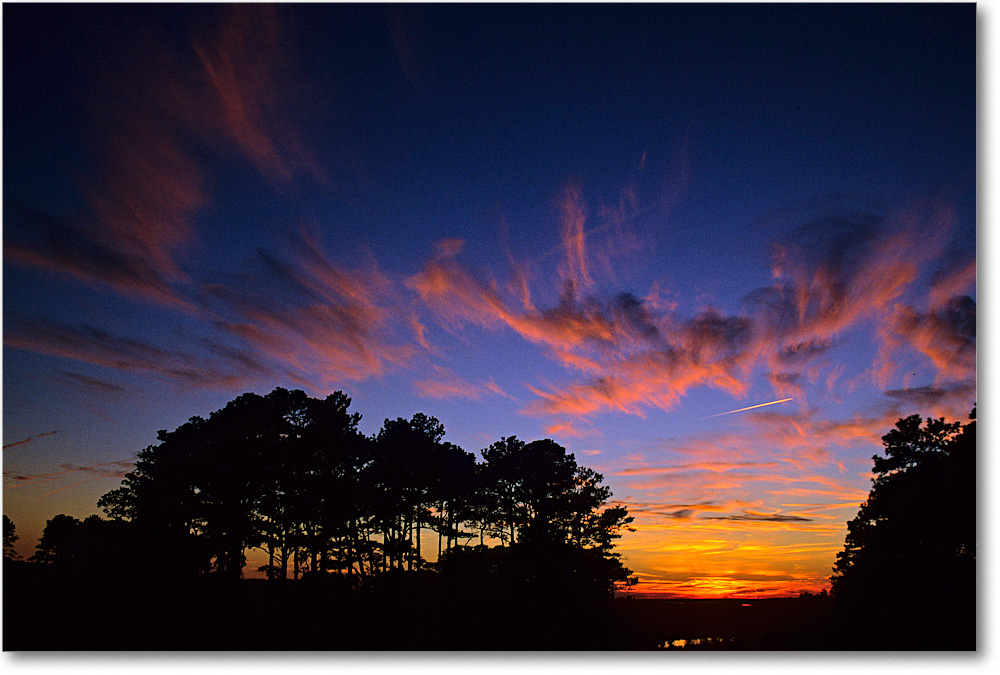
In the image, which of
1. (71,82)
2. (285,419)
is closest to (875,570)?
(285,419)

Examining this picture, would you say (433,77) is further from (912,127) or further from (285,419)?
(285,419)

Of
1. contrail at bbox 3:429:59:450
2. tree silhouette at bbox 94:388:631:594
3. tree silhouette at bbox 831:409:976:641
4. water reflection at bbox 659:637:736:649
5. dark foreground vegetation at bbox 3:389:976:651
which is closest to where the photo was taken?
tree silhouette at bbox 831:409:976:641

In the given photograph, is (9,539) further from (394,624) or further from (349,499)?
(349,499)

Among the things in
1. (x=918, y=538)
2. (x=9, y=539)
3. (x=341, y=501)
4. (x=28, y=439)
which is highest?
(x=28, y=439)

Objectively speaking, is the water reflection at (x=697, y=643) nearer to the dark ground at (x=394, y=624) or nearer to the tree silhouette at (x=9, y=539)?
the dark ground at (x=394, y=624)

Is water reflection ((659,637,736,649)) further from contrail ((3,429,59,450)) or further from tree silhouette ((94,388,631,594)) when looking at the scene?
contrail ((3,429,59,450))

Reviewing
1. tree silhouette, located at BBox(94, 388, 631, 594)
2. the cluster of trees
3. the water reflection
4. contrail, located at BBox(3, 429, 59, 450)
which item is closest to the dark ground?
the water reflection

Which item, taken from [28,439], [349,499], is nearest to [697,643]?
[28,439]
